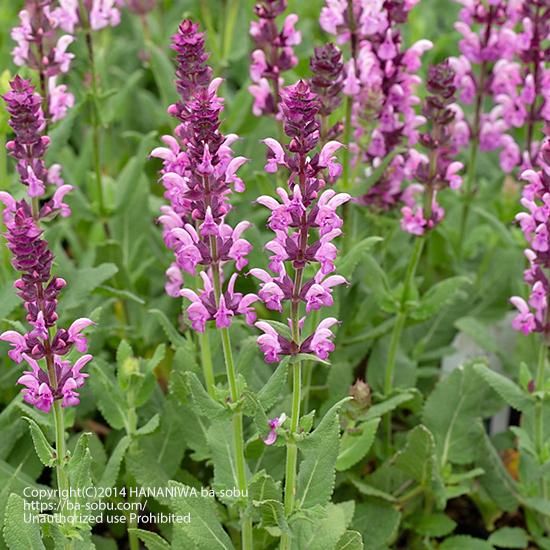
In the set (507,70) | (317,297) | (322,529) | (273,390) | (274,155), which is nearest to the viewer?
(317,297)

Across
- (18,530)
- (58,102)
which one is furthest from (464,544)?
(58,102)

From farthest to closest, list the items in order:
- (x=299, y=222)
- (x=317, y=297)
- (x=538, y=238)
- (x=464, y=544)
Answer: (x=464, y=544), (x=538, y=238), (x=317, y=297), (x=299, y=222)

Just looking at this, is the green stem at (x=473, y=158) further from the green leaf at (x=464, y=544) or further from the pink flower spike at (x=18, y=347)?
the pink flower spike at (x=18, y=347)

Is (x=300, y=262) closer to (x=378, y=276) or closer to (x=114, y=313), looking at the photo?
(x=378, y=276)

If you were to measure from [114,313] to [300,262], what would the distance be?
2.02 meters

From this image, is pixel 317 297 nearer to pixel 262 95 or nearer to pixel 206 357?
pixel 206 357

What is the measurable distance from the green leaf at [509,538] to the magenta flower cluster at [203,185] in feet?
4.82

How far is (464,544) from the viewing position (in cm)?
354

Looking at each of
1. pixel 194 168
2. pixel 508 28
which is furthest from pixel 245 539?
pixel 508 28

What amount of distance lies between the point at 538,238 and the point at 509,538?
119 cm

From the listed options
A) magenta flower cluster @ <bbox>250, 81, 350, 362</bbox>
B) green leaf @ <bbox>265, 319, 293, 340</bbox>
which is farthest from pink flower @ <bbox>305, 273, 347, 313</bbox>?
green leaf @ <bbox>265, 319, 293, 340</bbox>

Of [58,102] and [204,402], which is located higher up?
[58,102]

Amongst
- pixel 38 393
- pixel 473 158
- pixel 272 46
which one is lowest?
pixel 38 393

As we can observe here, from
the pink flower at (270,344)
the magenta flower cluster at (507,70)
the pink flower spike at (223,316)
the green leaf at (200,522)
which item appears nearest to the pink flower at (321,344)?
the pink flower at (270,344)
